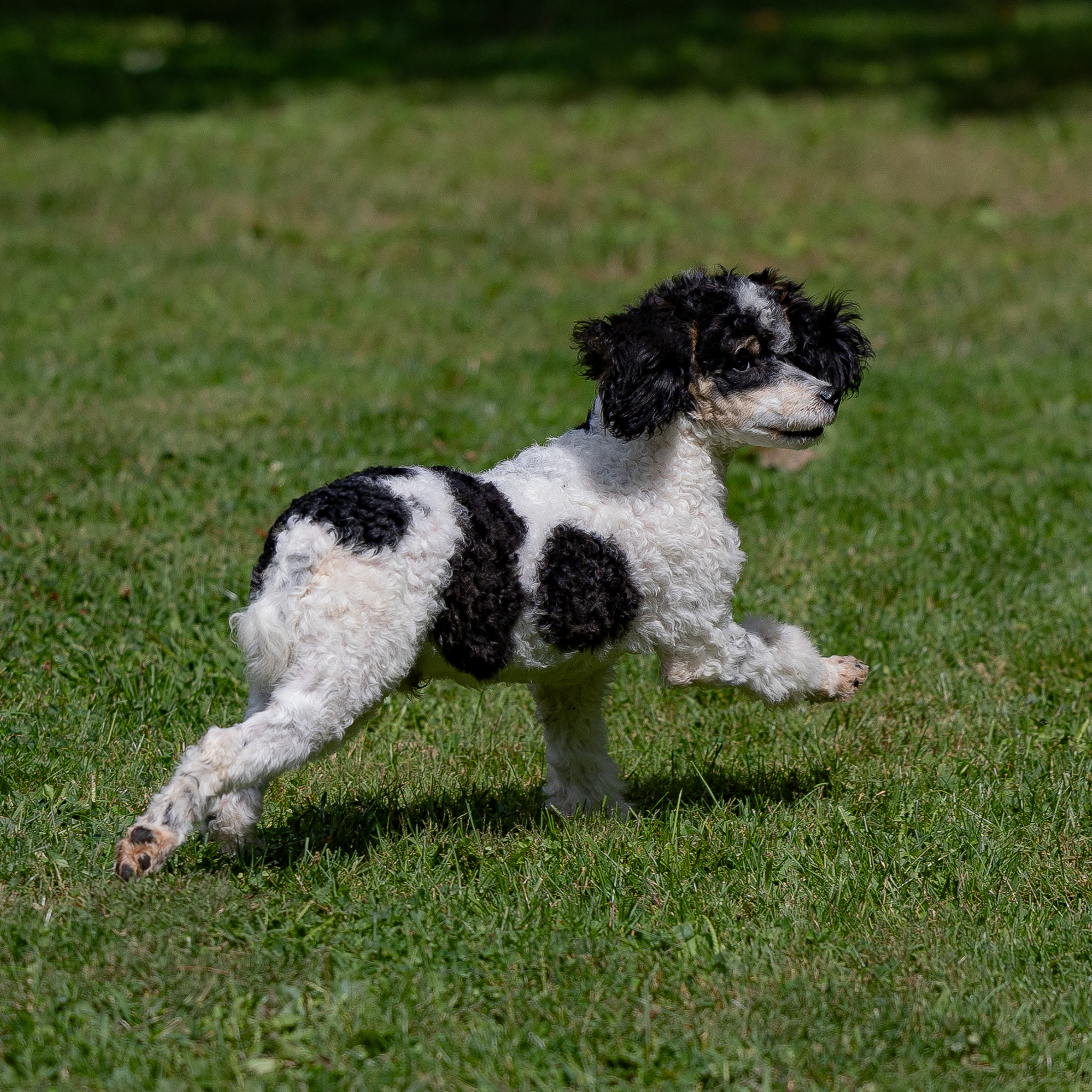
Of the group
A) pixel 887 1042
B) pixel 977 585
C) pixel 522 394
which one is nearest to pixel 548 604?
pixel 887 1042

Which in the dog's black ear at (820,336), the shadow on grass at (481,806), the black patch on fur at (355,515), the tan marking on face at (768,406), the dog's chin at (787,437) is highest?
the dog's black ear at (820,336)

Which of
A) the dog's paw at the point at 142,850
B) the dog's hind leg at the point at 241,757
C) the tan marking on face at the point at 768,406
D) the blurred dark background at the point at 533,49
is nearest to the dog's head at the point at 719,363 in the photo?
the tan marking on face at the point at 768,406

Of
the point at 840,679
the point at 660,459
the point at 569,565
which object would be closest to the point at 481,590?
the point at 569,565

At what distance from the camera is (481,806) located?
487 cm

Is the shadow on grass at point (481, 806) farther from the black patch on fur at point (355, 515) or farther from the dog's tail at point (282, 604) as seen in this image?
the black patch on fur at point (355, 515)

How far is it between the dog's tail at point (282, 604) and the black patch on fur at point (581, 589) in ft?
2.12

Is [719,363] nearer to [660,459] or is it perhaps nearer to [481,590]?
[660,459]

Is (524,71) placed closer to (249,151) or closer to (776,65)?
(776,65)

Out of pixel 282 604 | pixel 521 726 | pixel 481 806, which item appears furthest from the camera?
pixel 521 726

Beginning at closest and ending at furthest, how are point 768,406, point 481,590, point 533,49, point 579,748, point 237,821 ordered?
point 481,590 → point 237,821 → point 768,406 → point 579,748 → point 533,49

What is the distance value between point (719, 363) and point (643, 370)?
275 mm

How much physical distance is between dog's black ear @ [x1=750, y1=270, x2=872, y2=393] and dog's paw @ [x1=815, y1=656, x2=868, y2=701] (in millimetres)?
893

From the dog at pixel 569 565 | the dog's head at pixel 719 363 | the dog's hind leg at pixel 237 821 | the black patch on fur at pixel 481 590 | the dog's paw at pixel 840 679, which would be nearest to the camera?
the dog at pixel 569 565

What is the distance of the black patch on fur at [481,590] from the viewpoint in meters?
3.98
